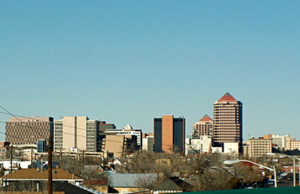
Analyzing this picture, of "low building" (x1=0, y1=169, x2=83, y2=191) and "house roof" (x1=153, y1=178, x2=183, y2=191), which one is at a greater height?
"low building" (x1=0, y1=169, x2=83, y2=191)

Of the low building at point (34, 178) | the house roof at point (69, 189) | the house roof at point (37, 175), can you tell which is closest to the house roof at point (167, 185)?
the low building at point (34, 178)

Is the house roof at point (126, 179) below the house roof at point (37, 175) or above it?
below

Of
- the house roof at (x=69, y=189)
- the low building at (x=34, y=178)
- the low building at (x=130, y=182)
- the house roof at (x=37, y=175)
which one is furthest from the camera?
the low building at (x=130, y=182)

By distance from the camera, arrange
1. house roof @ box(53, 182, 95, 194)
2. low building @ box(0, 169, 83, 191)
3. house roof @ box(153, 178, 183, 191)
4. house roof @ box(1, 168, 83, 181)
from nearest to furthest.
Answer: house roof @ box(53, 182, 95, 194) → low building @ box(0, 169, 83, 191) → house roof @ box(1, 168, 83, 181) → house roof @ box(153, 178, 183, 191)

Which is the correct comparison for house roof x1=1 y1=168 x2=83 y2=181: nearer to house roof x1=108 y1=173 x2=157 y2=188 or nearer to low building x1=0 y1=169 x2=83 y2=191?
low building x1=0 y1=169 x2=83 y2=191

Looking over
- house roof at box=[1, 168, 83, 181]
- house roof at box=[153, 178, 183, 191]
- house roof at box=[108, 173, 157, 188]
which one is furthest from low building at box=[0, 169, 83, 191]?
house roof at box=[153, 178, 183, 191]

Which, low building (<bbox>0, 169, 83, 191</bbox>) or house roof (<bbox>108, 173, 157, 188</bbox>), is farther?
house roof (<bbox>108, 173, 157, 188</bbox>)

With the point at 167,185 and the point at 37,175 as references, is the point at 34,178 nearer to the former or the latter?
the point at 37,175

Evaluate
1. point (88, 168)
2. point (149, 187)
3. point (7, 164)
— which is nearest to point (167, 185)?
point (149, 187)

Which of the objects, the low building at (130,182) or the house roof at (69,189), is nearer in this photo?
the house roof at (69,189)

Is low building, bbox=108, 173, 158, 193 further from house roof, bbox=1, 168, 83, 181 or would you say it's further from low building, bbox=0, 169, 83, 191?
house roof, bbox=1, 168, 83, 181

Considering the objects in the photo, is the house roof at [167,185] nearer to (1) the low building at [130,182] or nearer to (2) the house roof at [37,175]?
(1) the low building at [130,182]

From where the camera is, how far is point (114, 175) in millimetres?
76500

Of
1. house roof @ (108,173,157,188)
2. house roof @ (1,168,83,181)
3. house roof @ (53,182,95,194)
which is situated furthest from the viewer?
house roof @ (108,173,157,188)
